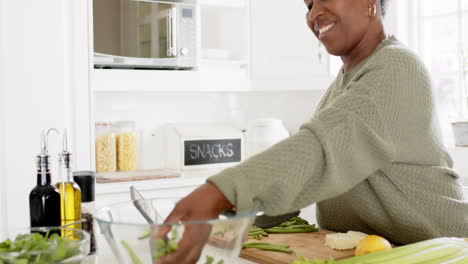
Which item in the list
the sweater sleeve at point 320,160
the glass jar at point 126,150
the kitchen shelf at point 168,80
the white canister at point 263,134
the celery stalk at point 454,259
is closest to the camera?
the sweater sleeve at point 320,160

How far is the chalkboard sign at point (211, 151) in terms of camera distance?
11.2 feet

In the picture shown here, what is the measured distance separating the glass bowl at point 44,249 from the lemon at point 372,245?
0.55 metres

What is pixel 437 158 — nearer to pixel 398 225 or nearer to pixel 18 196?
pixel 398 225

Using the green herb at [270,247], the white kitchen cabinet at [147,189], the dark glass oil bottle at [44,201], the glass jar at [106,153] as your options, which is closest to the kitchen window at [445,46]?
the white kitchen cabinet at [147,189]

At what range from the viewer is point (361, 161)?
3.85 feet

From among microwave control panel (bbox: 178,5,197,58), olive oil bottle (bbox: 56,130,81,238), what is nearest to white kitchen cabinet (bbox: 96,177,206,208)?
microwave control panel (bbox: 178,5,197,58)

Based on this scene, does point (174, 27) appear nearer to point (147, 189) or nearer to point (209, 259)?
point (147, 189)

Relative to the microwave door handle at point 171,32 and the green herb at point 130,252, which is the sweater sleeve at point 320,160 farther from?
the microwave door handle at point 171,32

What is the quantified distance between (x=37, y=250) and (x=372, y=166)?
2.11ft

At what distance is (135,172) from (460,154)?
5.76 feet

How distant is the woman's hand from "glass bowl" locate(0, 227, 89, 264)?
0.56 ft

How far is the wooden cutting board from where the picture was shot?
4.35 feet

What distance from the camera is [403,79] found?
1.28m

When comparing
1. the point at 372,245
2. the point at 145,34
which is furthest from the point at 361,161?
the point at 145,34
